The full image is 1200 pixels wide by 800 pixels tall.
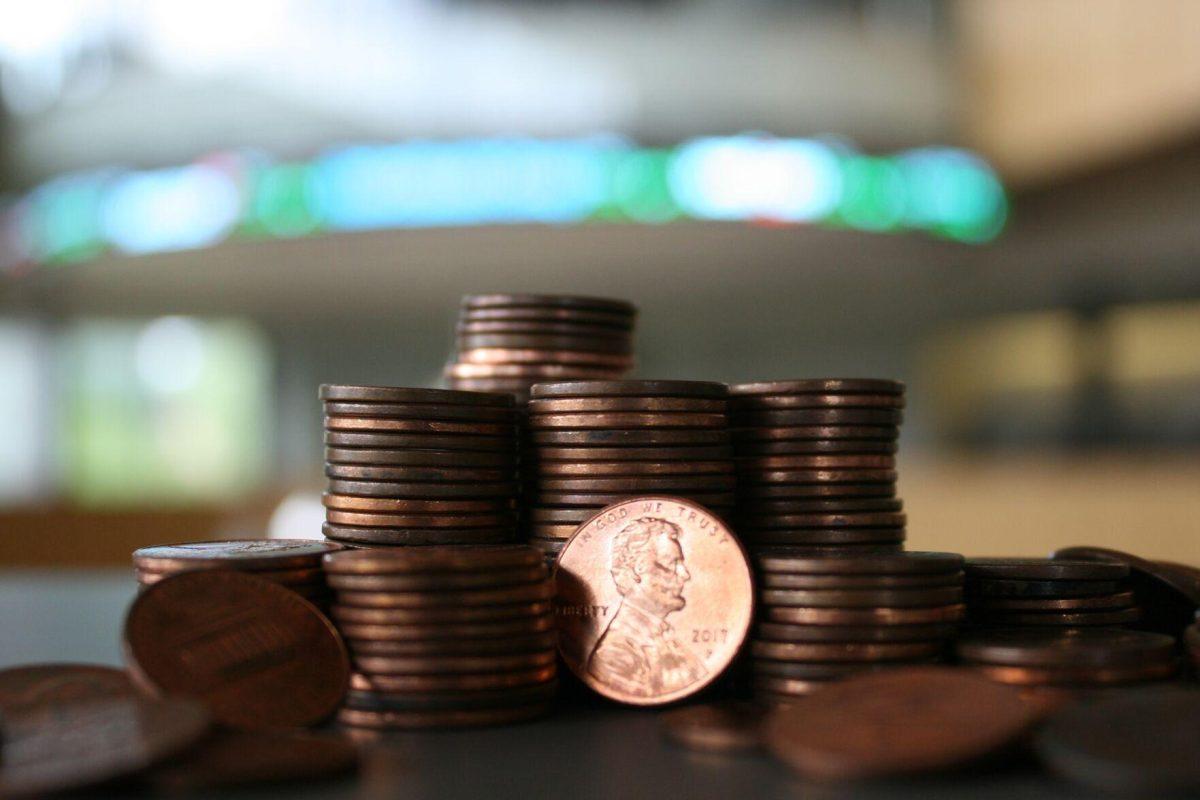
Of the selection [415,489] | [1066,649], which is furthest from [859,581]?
[415,489]

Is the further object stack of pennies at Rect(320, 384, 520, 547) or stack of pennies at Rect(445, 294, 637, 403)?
stack of pennies at Rect(445, 294, 637, 403)

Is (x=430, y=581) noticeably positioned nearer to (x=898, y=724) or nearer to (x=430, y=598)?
(x=430, y=598)

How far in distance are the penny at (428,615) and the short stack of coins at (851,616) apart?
362 millimetres

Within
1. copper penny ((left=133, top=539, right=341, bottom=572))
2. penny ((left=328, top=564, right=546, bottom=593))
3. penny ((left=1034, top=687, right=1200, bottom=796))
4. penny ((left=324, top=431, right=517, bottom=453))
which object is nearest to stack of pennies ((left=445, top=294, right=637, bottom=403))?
penny ((left=324, top=431, right=517, bottom=453))

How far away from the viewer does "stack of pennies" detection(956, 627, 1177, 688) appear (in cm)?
163

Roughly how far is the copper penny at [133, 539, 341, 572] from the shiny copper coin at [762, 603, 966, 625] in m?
0.69

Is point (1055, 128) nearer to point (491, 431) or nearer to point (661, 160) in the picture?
point (661, 160)

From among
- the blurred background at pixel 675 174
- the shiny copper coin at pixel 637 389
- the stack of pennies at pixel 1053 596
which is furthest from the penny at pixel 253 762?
the blurred background at pixel 675 174

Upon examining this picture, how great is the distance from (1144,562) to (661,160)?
22.5ft

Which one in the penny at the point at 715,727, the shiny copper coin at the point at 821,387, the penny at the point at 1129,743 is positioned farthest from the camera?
the shiny copper coin at the point at 821,387

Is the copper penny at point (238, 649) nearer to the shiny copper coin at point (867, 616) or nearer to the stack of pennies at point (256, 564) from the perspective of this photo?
the stack of pennies at point (256, 564)

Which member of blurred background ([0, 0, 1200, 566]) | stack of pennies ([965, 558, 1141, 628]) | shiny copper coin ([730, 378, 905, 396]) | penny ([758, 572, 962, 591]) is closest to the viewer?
penny ([758, 572, 962, 591])

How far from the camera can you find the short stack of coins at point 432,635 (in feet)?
5.56

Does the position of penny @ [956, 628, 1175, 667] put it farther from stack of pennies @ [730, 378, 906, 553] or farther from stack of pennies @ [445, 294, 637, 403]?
stack of pennies @ [445, 294, 637, 403]
